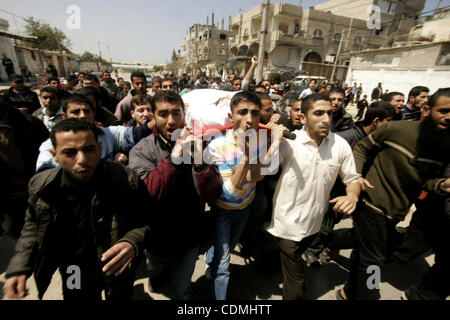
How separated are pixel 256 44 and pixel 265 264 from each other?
33407 mm

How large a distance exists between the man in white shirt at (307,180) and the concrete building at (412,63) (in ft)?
57.0

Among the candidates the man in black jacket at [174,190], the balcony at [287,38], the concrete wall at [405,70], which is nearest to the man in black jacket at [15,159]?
the man in black jacket at [174,190]

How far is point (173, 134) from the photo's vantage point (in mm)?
1706

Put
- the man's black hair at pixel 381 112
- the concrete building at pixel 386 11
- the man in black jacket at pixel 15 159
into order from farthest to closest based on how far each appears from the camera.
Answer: the concrete building at pixel 386 11 → the man's black hair at pixel 381 112 → the man in black jacket at pixel 15 159

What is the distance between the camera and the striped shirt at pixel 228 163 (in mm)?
1801

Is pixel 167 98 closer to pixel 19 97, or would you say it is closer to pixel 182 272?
pixel 182 272

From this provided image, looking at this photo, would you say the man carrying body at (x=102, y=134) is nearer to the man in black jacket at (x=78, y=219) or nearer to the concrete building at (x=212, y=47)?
the man in black jacket at (x=78, y=219)

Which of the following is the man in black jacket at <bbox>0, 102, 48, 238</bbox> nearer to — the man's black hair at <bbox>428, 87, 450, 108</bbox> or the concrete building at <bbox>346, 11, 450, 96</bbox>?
the man's black hair at <bbox>428, 87, 450, 108</bbox>

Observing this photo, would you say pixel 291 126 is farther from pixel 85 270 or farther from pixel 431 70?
pixel 431 70

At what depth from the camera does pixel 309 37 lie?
1054 inches

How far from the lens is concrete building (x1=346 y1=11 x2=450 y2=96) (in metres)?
13.6

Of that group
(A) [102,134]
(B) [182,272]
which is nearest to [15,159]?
(A) [102,134]

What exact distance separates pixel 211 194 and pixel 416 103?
4.15m

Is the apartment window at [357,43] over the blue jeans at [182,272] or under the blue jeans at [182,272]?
over
